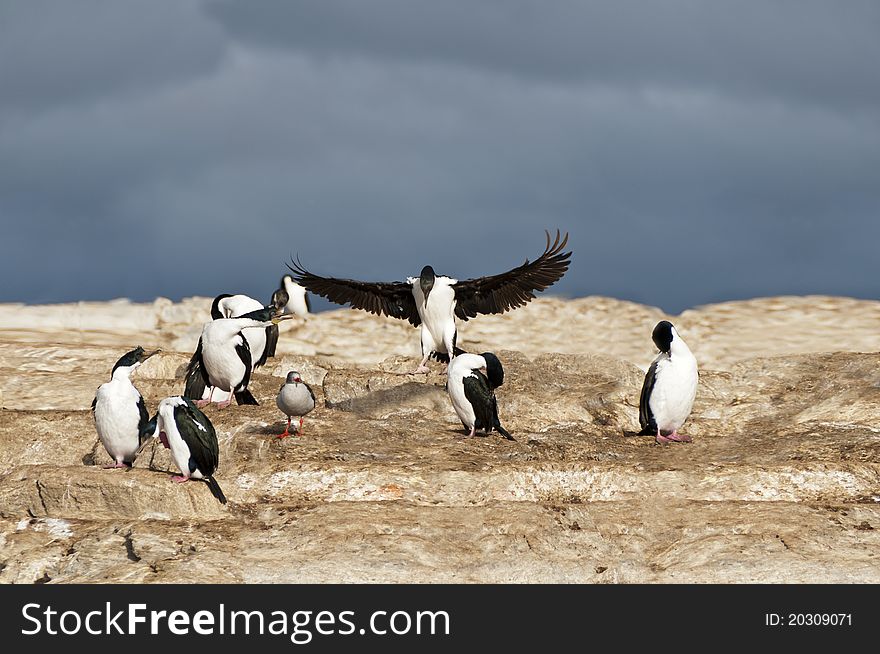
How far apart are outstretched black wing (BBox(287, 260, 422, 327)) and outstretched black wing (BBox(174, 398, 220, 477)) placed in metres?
8.67

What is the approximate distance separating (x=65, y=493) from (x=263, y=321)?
21.2 feet

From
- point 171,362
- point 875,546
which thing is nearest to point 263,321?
point 171,362

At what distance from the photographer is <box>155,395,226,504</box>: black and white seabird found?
1387cm

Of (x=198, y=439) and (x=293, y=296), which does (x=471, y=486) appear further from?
(x=293, y=296)

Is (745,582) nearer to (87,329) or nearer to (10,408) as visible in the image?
(10,408)

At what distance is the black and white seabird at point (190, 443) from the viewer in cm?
1387

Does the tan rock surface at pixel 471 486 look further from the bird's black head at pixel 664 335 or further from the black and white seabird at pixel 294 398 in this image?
the bird's black head at pixel 664 335

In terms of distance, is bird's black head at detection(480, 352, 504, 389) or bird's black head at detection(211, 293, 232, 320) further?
bird's black head at detection(211, 293, 232, 320)

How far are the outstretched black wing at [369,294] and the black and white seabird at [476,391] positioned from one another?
5116 millimetres

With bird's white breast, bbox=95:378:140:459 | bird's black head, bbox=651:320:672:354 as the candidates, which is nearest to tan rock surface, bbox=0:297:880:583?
bird's white breast, bbox=95:378:140:459

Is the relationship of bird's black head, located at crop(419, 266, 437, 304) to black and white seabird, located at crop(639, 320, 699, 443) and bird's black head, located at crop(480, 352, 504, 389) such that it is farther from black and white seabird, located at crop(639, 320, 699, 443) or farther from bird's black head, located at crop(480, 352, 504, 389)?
black and white seabird, located at crop(639, 320, 699, 443)

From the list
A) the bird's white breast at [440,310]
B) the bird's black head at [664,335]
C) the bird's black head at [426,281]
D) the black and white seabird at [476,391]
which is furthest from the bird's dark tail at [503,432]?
the bird's black head at [426,281]

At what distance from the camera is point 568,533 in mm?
13297

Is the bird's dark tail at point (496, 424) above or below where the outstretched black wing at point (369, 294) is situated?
below
